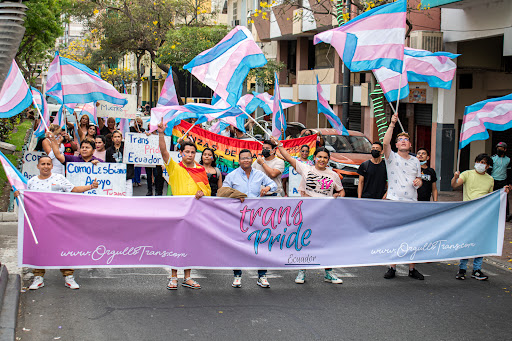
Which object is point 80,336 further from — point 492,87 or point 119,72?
point 119,72

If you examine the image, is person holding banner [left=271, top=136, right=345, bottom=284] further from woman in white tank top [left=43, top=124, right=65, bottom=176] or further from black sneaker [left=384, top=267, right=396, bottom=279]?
woman in white tank top [left=43, top=124, right=65, bottom=176]

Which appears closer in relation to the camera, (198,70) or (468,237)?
(468,237)

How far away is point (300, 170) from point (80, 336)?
370 cm

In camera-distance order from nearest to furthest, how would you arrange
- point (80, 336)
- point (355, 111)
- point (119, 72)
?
1. point (80, 336)
2. point (355, 111)
3. point (119, 72)

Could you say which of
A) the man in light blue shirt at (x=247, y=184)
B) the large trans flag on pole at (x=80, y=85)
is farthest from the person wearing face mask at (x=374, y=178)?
the large trans flag on pole at (x=80, y=85)

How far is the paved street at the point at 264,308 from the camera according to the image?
6684 mm

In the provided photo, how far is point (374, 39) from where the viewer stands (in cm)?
965

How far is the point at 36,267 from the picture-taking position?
7.80 meters

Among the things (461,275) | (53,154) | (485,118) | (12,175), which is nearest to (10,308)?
(12,175)

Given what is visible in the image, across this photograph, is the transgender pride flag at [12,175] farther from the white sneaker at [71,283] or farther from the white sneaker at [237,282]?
the white sneaker at [237,282]

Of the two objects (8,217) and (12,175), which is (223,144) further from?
(12,175)

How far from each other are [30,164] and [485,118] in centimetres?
800

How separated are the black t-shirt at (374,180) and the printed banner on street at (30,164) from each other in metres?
6.04

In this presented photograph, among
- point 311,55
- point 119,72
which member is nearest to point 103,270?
point 311,55
